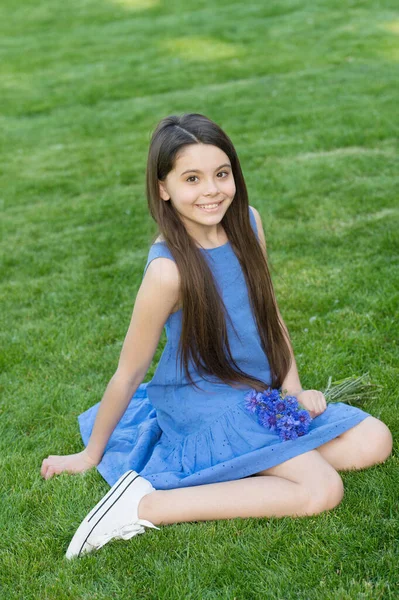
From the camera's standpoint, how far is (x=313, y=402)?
9.11 ft

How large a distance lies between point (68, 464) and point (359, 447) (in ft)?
3.59

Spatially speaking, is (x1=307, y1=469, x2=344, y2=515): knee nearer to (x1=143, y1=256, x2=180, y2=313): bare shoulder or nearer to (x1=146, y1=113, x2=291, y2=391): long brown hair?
(x1=146, y1=113, x2=291, y2=391): long brown hair

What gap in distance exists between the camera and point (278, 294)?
13.8 ft

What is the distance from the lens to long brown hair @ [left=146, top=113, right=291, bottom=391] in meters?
2.69

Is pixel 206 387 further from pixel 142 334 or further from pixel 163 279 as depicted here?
pixel 163 279

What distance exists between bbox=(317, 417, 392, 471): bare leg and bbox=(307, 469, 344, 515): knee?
20 cm

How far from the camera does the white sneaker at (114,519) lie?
7.97 feet

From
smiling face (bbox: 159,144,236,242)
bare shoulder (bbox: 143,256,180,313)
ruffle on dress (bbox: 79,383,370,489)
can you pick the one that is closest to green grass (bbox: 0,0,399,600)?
ruffle on dress (bbox: 79,383,370,489)

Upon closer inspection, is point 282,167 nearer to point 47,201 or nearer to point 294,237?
point 294,237

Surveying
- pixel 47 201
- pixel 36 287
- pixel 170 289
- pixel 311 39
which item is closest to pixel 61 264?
pixel 36 287

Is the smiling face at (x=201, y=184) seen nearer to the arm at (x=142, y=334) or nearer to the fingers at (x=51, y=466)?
the arm at (x=142, y=334)

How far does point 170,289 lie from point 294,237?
93.3 inches

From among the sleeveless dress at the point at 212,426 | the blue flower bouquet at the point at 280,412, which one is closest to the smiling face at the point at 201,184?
the sleeveless dress at the point at 212,426

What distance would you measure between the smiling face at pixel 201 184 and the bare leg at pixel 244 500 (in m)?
0.95
